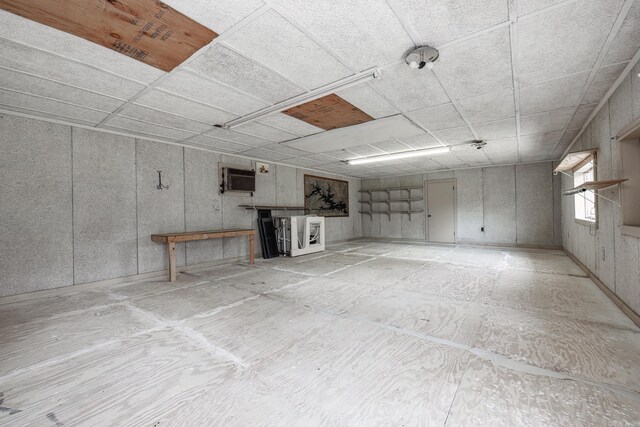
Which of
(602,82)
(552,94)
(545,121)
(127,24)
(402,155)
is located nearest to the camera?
(127,24)

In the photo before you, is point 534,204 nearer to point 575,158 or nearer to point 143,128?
point 575,158

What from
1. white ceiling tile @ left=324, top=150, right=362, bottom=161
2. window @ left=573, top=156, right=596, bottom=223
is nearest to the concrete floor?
window @ left=573, top=156, right=596, bottom=223

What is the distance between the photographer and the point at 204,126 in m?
4.20

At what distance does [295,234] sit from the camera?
6711mm

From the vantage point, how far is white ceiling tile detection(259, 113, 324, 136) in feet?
12.6

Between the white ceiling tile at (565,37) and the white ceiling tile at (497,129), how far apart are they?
1.61 m

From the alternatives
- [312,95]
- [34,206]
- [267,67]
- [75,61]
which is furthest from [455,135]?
[34,206]

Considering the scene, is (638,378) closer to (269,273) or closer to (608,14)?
(608,14)

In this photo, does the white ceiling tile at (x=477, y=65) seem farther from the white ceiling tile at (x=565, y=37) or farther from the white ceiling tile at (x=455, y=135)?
the white ceiling tile at (x=455, y=135)

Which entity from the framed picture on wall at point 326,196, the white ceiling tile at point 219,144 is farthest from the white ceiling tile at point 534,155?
the white ceiling tile at point 219,144

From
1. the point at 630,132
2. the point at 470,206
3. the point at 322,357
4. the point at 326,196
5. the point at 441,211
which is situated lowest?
the point at 322,357

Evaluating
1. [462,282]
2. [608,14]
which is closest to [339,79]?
[608,14]

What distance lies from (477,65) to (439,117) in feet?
4.77

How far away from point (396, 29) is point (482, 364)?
2581 millimetres
